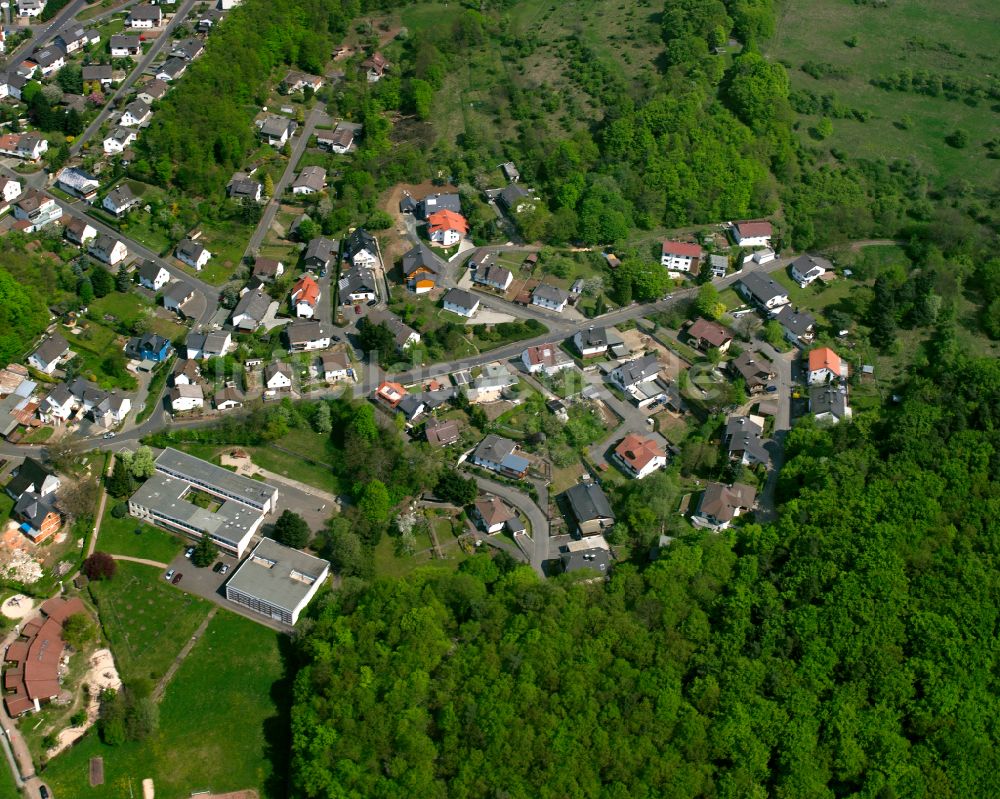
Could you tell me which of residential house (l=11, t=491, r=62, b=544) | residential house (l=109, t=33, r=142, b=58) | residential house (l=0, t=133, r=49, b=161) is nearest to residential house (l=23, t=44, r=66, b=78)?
residential house (l=109, t=33, r=142, b=58)

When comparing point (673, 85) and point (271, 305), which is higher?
point (673, 85)

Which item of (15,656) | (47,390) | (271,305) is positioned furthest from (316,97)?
(15,656)

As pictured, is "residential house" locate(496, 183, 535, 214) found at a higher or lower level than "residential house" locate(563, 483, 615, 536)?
higher

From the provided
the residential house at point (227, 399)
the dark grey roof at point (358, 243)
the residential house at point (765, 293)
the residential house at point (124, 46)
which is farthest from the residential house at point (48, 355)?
the residential house at point (765, 293)

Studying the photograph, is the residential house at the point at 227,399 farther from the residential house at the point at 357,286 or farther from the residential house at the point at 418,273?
the residential house at the point at 418,273

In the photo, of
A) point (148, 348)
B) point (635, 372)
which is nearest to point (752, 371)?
point (635, 372)

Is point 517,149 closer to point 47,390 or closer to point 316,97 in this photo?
point 316,97

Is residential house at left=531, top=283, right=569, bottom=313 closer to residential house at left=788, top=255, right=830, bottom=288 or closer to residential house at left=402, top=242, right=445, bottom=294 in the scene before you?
residential house at left=402, top=242, right=445, bottom=294
